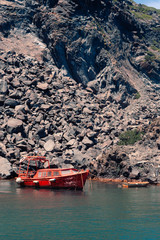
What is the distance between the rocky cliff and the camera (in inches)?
2840

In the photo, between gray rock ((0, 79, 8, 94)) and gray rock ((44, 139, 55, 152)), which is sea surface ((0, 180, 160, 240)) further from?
gray rock ((0, 79, 8, 94))

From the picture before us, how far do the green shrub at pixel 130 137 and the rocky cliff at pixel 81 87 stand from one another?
1.03 feet

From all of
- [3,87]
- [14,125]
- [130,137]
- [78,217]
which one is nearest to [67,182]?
[78,217]

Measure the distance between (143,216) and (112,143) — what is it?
55.0 metres

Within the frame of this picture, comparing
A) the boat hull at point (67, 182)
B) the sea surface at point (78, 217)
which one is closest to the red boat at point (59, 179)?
the boat hull at point (67, 182)

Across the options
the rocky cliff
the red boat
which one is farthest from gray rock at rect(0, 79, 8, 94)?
the red boat

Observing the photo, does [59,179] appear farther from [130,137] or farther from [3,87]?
[3,87]

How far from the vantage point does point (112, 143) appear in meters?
85.7

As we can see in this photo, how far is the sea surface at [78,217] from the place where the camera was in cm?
2403

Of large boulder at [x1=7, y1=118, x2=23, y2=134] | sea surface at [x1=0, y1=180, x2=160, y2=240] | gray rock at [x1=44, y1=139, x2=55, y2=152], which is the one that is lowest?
sea surface at [x1=0, y1=180, x2=160, y2=240]

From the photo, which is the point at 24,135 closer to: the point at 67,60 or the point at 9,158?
the point at 9,158

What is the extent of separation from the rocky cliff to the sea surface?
82.6 feet

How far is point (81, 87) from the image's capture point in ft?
360

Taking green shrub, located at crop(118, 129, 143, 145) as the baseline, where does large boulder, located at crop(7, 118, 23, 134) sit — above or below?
above
